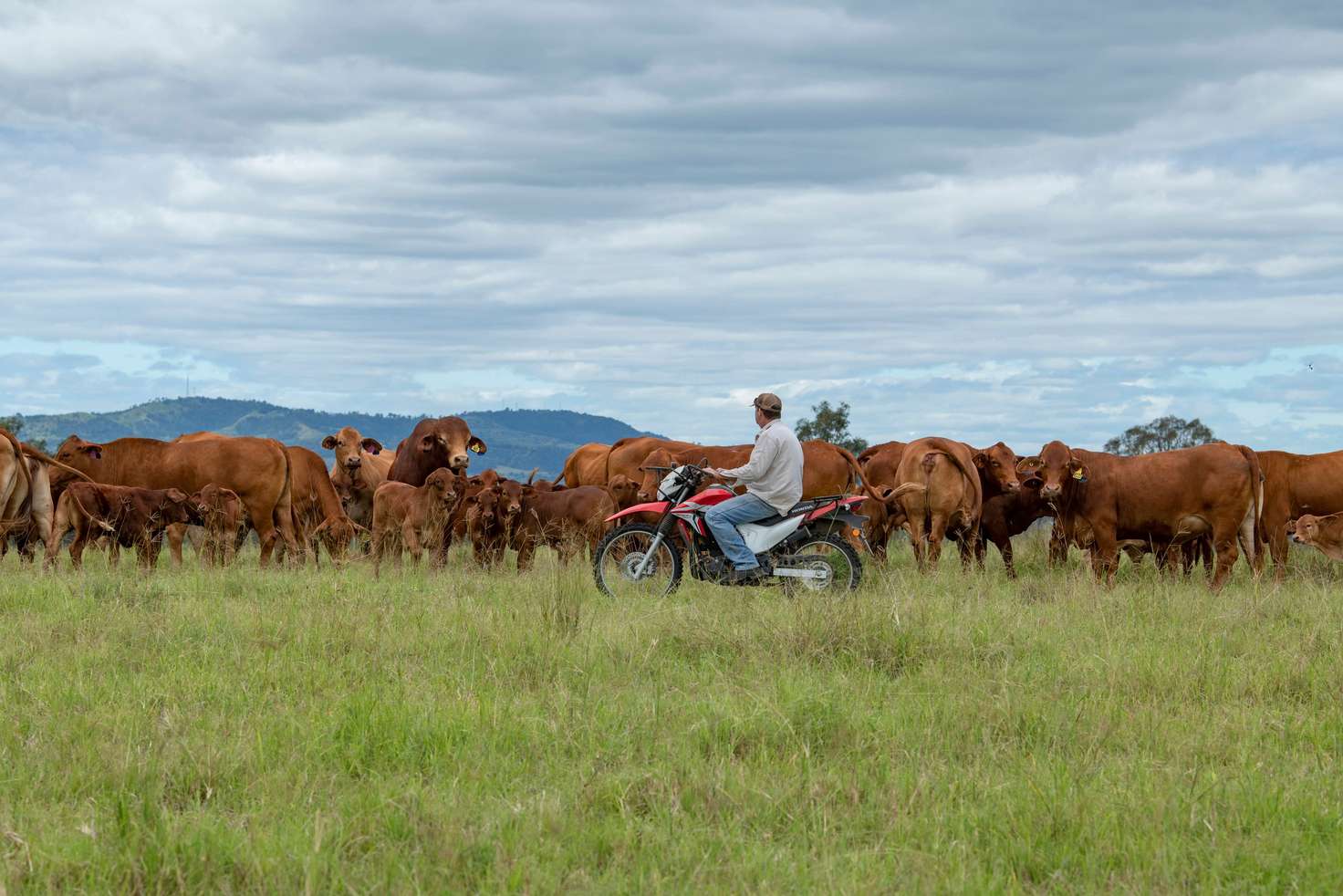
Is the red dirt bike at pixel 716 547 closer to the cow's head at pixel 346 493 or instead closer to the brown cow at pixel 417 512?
the brown cow at pixel 417 512

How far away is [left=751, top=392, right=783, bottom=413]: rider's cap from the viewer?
12117mm

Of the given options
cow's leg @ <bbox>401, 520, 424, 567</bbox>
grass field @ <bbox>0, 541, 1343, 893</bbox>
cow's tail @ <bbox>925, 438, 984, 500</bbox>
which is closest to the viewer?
grass field @ <bbox>0, 541, 1343, 893</bbox>

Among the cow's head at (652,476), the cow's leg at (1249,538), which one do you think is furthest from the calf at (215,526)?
the cow's leg at (1249,538)

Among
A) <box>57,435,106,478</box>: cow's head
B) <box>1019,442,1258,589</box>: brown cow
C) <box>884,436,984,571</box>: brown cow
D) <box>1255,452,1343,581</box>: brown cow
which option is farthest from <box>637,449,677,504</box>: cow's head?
<box>1255,452,1343,581</box>: brown cow

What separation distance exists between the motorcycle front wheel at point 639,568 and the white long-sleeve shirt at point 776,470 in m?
1.03

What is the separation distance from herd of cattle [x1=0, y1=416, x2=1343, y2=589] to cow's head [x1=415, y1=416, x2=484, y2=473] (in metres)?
0.03

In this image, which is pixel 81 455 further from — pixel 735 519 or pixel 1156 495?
pixel 1156 495

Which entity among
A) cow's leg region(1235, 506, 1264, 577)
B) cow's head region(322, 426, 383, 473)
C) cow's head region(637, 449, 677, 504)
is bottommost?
cow's leg region(1235, 506, 1264, 577)

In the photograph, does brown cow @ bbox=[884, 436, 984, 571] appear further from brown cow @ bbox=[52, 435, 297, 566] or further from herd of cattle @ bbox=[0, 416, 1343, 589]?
brown cow @ bbox=[52, 435, 297, 566]

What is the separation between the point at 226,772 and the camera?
5793 millimetres

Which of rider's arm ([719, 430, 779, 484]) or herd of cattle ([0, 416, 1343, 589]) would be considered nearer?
rider's arm ([719, 430, 779, 484])

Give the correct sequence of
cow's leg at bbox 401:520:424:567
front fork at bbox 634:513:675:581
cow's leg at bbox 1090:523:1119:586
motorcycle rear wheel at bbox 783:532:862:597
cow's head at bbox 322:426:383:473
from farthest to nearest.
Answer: cow's head at bbox 322:426:383:473 < cow's leg at bbox 401:520:424:567 < cow's leg at bbox 1090:523:1119:586 < front fork at bbox 634:513:675:581 < motorcycle rear wheel at bbox 783:532:862:597

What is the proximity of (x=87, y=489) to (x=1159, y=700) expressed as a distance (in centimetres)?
1133

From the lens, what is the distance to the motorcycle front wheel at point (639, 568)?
39.9ft
